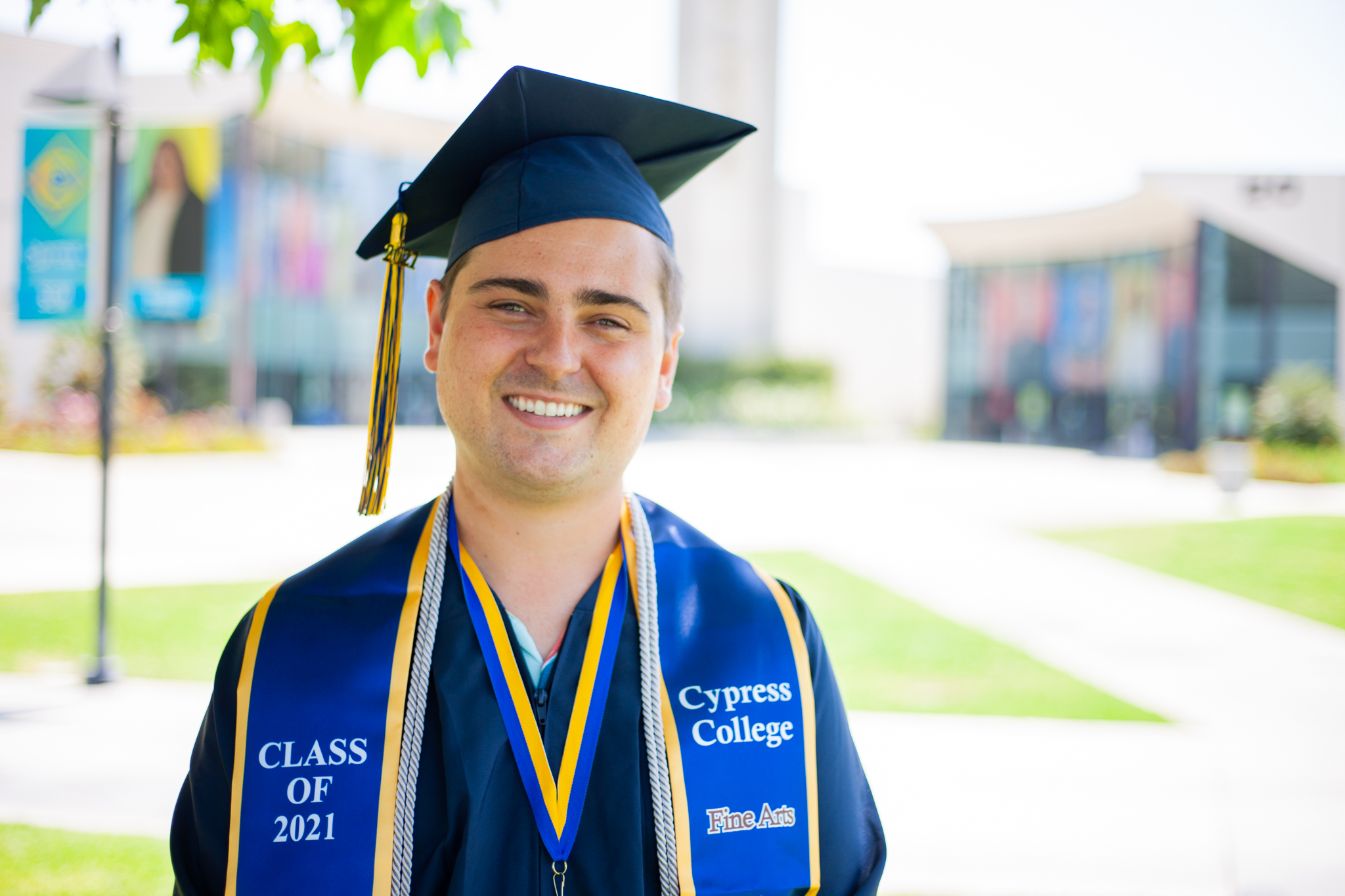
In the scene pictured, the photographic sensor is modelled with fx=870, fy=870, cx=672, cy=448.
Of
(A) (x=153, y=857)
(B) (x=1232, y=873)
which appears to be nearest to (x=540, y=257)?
(A) (x=153, y=857)

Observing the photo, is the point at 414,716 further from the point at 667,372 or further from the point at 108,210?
the point at 108,210

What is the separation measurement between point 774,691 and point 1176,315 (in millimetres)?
35291

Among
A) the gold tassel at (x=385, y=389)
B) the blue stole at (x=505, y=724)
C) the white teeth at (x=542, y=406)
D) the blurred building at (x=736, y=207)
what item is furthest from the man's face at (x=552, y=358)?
the blurred building at (x=736, y=207)

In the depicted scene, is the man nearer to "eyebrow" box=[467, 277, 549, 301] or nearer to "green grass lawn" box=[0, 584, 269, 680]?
"eyebrow" box=[467, 277, 549, 301]

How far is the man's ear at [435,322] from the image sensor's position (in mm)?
1674

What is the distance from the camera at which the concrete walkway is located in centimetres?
330

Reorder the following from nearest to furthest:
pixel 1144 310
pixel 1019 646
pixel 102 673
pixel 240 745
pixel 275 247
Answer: pixel 240 745
pixel 102 673
pixel 1019 646
pixel 1144 310
pixel 275 247

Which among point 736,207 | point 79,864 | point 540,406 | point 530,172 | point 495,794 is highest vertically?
point 736,207

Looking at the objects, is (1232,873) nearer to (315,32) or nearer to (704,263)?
(315,32)

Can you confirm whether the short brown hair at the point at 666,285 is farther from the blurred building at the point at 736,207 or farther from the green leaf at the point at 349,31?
the blurred building at the point at 736,207

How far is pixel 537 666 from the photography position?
152cm

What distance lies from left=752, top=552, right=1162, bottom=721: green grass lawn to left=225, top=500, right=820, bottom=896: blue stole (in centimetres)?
347

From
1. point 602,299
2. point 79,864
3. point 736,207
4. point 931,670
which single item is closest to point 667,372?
point 602,299

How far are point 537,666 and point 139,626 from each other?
5.64m
